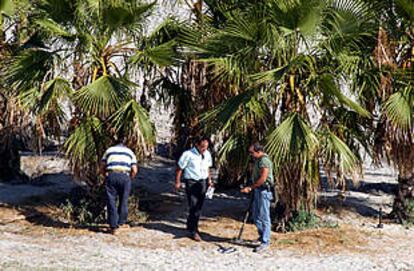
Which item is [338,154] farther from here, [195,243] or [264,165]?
[195,243]

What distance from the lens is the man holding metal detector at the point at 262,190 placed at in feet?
31.8

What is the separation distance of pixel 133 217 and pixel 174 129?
184 cm

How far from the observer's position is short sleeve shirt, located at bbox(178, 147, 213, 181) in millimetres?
10617

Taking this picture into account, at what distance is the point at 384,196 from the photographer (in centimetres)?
1434

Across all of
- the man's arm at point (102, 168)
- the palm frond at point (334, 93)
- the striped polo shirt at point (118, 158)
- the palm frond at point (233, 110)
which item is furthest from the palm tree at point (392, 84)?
the man's arm at point (102, 168)

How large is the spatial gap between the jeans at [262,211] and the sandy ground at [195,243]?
29 cm

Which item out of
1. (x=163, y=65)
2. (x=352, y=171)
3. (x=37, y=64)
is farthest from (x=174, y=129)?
(x=352, y=171)

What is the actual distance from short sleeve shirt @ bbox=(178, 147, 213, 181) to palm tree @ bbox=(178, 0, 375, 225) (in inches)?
14.5

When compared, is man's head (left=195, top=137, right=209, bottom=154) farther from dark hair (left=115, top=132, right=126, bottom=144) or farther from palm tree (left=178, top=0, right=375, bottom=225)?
dark hair (left=115, top=132, right=126, bottom=144)

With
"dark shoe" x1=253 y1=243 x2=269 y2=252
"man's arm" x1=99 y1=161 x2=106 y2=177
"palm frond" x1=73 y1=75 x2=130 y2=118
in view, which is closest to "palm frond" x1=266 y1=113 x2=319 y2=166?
"dark shoe" x1=253 y1=243 x2=269 y2=252

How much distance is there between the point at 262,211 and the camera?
32.4 ft

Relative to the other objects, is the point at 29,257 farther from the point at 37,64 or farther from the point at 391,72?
the point at 391,72

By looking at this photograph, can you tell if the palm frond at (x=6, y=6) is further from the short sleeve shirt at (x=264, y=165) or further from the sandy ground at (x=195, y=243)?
the short sleeve shirt at (x=264, y=165)

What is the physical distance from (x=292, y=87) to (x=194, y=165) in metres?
1.91
